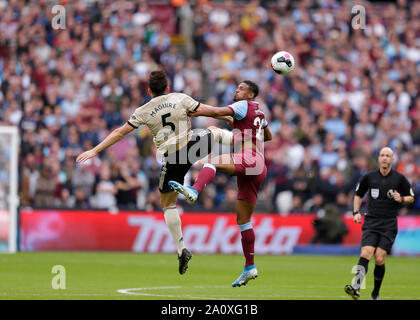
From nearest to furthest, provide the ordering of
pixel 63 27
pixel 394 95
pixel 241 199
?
pixel 241 199, pixel 63 27, pixel 394 95

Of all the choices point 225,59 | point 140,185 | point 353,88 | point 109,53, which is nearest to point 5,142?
point 140,185

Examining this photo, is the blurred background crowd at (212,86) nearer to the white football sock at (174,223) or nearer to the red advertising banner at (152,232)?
the red advertising banner at (152,232)

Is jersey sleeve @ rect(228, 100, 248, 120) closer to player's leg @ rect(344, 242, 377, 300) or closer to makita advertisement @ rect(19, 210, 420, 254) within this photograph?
player's leg @ rect(344, 242, 377, 300)

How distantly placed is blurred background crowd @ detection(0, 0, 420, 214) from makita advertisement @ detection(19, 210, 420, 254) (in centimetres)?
36

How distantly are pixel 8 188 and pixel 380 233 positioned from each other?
12278 mm

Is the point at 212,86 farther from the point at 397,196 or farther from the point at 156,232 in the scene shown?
the point at 397,196

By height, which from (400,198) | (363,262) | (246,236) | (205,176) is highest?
(205,176)

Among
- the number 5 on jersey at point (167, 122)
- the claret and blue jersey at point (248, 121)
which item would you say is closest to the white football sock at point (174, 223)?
the number 5 on jersey at point (167, 122)

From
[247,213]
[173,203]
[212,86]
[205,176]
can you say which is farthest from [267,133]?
[212,86]

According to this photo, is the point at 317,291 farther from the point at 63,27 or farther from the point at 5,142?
the point at 63,27

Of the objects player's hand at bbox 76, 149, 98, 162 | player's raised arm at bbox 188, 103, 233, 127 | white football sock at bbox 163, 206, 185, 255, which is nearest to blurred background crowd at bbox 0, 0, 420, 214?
white football sock at bbox 163, 206, 185, 255

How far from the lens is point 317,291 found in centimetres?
1519

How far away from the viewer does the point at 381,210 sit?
14273 millimetres

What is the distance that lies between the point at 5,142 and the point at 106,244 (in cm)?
365
